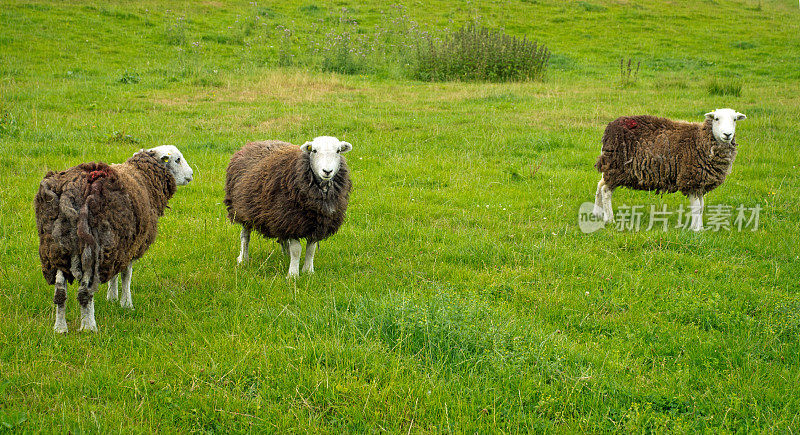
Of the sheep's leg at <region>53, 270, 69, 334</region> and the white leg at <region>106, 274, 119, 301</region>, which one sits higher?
the sheep's leg at <region>53, 270, 69, 334</region>

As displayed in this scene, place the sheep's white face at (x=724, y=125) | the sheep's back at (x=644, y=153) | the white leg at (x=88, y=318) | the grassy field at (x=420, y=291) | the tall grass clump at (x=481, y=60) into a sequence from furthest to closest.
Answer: the tall grass clump at (x=481, y=60) → the sheep's back at (x=644, y=153) → the sheep's white face at (x=724, y=125) → the white leg at (x=88, y=318) → the grassy field at (x=420, y=291)

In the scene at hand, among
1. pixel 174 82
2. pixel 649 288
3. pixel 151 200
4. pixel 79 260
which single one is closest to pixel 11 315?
pixel 79 260

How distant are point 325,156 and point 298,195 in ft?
1.70

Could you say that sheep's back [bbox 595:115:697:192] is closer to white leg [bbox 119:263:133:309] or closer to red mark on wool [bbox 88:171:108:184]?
white leg [bbox 119:263:133:309]

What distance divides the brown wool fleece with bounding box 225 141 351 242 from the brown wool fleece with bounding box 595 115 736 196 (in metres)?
3.88

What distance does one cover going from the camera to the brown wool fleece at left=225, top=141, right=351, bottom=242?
5.70 meters

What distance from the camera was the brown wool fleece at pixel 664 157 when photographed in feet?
24.4

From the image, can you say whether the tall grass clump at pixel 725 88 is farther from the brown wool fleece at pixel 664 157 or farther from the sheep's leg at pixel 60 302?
the sheep's leg at pixel 60 302

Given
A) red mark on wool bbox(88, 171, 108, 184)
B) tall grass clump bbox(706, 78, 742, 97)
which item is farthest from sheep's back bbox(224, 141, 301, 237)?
tall grass clump bbox(706, 78, 742, 97)

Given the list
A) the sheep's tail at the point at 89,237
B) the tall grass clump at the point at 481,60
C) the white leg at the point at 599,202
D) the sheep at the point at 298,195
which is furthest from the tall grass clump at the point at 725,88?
the sheep's tail at the point at 89,237

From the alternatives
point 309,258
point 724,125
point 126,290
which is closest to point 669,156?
point 724,125

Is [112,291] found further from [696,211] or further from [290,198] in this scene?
[696,211]

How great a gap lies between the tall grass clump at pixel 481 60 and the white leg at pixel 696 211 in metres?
11.2

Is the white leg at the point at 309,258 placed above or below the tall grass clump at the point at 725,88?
below
